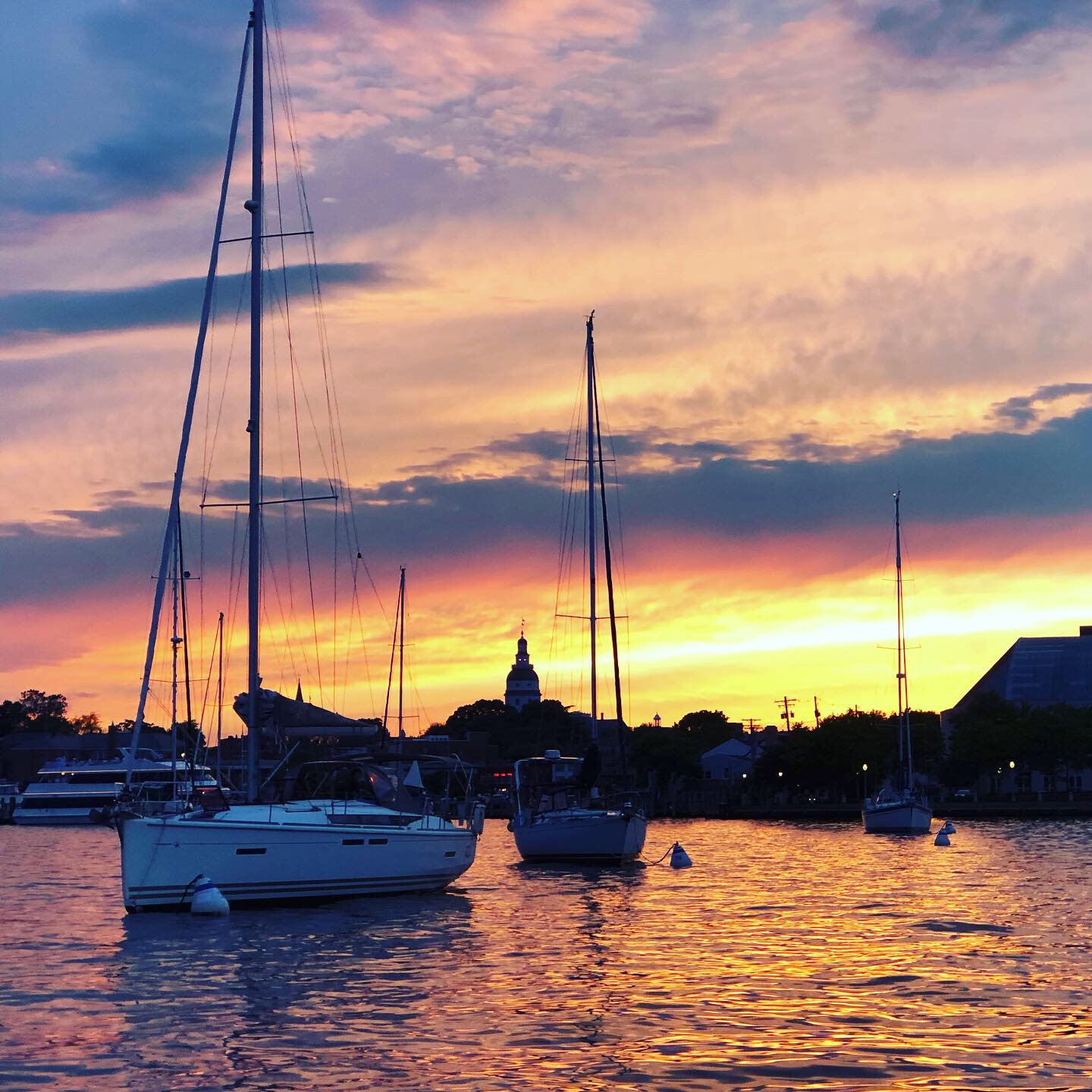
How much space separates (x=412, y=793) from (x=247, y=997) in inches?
Answer: 743

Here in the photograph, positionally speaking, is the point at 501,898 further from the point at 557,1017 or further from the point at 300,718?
the point at 557,1017

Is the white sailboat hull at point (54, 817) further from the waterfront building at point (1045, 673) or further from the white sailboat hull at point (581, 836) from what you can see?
the waterfront building at point (1045, 673)

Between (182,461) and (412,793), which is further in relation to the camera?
(412,793)

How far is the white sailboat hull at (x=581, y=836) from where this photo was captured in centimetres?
5444

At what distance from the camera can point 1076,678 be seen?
178375mm

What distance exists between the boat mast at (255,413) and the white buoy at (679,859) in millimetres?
27164

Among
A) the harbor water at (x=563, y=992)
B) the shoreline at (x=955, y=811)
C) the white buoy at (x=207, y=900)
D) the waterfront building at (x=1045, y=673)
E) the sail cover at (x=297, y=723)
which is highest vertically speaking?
the waterfront building at (x=1045, y=673)

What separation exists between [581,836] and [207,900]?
73.2 ft

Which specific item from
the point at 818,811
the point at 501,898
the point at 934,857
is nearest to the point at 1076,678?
the point at 818,811

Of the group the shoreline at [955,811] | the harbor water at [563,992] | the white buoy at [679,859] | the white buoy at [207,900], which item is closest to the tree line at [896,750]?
the shoreline at [955,811]

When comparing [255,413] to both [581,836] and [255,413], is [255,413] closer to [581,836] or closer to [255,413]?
[255,413]

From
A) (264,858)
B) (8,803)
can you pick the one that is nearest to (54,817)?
(8,803)

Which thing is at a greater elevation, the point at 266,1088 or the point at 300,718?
the point at 300,718

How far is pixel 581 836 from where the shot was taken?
180 feet
